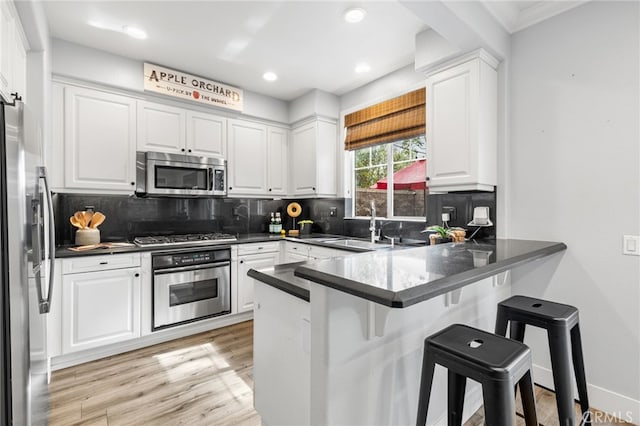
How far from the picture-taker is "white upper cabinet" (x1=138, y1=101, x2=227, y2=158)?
3.01 meters

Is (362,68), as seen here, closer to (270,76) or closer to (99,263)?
(270,76)

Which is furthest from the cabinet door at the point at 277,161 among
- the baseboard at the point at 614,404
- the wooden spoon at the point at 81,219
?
the baseboard at the point at 614,404

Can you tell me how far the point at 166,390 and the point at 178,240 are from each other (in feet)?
4.62

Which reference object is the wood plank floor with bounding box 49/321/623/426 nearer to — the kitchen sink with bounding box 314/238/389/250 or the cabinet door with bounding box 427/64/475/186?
the kitchen sink with bounding box 314/238/389/250

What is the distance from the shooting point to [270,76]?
10.6 feet

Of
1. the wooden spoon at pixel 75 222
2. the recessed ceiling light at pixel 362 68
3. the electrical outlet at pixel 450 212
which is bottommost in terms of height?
the wooden spoon at pixel 75 222

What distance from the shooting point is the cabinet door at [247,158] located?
3.56 metres

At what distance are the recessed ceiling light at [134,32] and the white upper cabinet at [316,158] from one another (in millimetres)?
1838

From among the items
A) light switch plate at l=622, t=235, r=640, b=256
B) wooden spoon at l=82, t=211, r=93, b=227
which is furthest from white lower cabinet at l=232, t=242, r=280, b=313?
light switch plate at l=622, t=235, r=640, b=256

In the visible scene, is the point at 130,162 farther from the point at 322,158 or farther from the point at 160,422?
the point at 160,422

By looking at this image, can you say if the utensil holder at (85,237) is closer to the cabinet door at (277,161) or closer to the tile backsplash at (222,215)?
the tile backsplash at (222,215)

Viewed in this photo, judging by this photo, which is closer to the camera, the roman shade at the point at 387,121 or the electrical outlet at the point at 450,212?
the electrical outlet at the point at 450,212

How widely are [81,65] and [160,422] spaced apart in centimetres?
283

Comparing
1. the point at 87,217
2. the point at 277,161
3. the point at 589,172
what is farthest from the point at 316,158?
the point at 589,172
